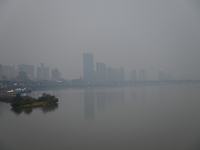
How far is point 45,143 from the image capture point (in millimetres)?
3182

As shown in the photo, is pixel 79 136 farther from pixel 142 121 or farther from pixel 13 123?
pixel 13 123

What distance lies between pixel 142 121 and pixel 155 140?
4.19 ft

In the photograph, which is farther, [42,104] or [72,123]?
[42,104]

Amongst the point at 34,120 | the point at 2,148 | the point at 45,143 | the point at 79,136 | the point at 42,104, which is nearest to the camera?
the point at 2,148

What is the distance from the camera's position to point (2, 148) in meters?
2.96

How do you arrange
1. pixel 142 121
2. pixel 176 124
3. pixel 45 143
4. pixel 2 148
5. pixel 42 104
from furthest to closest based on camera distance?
1. pixel 42 104
2. pixel 142 121
3. pixel 176 124
4. pixel 45 143
5. pixel 2 148

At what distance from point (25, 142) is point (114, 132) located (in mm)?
1372

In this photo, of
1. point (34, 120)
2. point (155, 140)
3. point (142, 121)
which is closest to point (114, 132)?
point (155, 140)

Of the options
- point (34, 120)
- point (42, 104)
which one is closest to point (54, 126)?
point (34, 120)

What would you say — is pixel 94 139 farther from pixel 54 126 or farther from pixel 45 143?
pixel 54 126

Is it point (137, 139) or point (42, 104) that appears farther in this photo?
point (42, 104)

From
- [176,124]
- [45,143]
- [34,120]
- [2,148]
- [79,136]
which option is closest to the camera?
[2,148]

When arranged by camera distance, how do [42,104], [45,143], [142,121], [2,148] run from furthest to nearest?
[42,104] < [142,121] < [45,143] < [2,148]

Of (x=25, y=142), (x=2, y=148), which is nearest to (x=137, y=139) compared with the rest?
(x=25, y=142)
